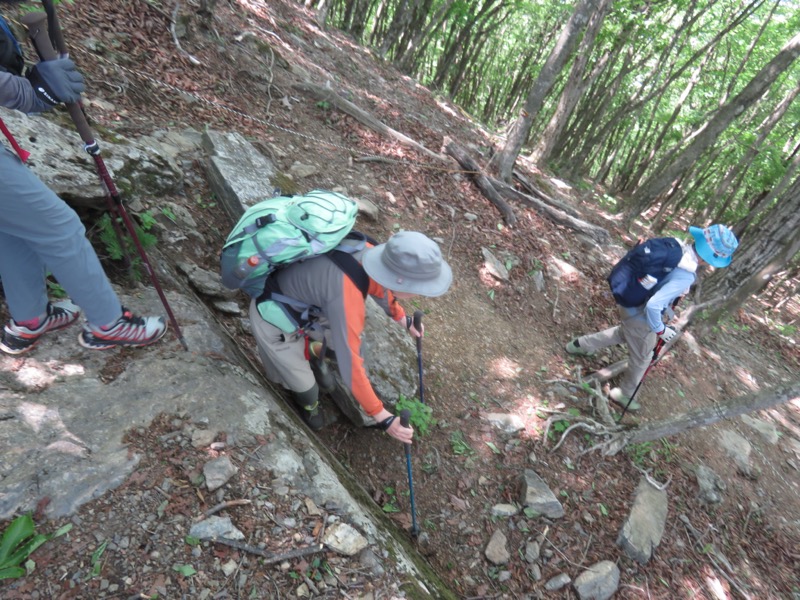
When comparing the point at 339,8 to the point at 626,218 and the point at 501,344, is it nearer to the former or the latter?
the point at 626,218

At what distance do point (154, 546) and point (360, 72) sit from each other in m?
12.9

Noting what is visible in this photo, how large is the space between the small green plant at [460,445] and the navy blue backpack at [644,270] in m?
2.60

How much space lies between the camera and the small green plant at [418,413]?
425cm

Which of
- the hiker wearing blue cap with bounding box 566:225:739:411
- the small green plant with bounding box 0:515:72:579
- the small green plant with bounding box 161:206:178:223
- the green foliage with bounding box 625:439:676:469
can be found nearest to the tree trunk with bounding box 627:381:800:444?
the green foliage with bounding box 625:439:676:469

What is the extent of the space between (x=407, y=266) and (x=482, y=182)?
6.29 meters

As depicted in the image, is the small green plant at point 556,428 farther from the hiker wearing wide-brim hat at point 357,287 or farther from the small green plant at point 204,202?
the small green plant at point 204,202

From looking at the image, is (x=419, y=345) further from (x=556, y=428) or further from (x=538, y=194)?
(x=538, y=194)

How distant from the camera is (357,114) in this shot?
26.9 ft

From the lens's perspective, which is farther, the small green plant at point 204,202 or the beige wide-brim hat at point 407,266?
the small green plant at point 204,202

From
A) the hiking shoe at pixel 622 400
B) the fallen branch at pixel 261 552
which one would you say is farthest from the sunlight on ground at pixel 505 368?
the fallen branch at pixel 261 552

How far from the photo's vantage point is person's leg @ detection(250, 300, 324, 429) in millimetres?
3135

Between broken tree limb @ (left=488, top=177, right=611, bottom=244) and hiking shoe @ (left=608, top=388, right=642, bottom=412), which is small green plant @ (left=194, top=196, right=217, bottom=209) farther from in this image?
hiking shoe @ (left=608, top=388, right=642, bottom=412)

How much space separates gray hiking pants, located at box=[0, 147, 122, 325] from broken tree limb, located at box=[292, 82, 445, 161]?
668 centimetres

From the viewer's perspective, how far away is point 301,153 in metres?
6.74
